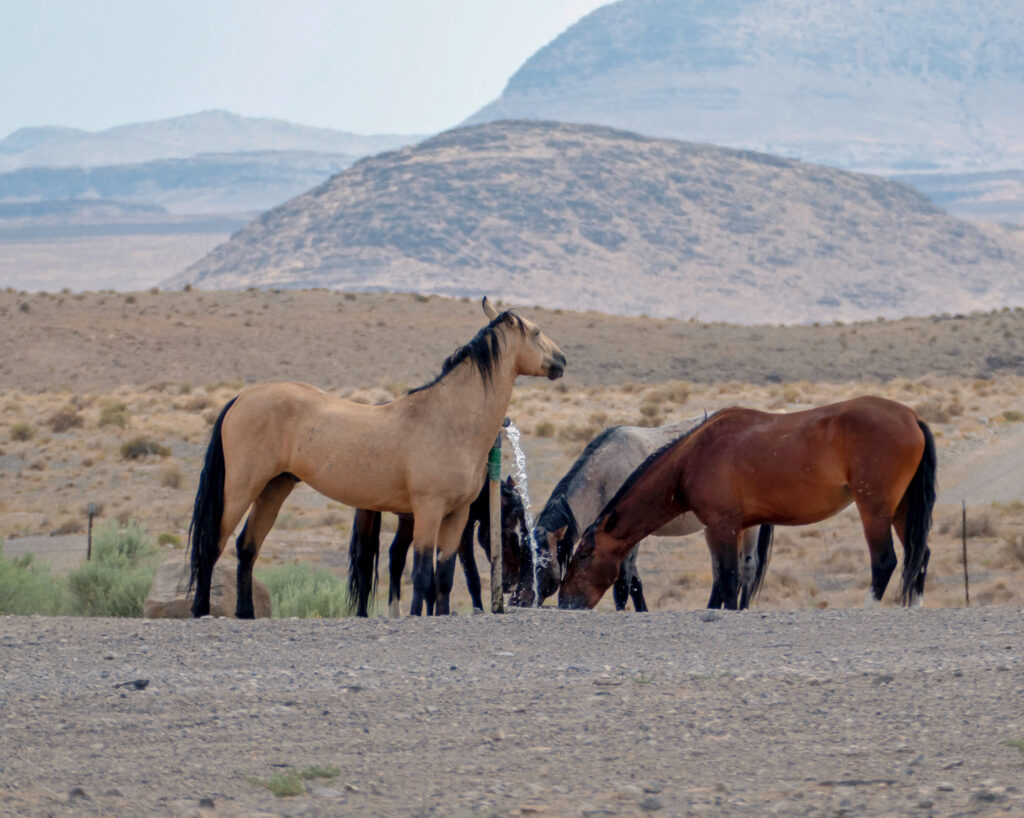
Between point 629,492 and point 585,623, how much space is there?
7.38 ft

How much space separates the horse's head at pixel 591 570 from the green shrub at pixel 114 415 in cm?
2419

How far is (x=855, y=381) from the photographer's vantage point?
5597 cm

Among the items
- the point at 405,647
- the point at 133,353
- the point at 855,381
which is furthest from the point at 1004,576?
the point at 133,353

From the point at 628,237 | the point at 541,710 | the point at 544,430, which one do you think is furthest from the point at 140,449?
the point at 628,237

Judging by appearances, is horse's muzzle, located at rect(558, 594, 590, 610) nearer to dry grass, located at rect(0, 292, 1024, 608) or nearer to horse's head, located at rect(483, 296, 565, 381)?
horse's head, located at rect(483, 296, 565, 381)

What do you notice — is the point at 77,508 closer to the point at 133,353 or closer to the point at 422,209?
the point at 133,353

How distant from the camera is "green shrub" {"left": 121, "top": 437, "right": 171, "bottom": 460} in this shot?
96.6 ft

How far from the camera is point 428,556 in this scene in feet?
32.5

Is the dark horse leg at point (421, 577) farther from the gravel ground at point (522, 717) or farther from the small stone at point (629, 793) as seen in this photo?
the small stone at point (629, 793)

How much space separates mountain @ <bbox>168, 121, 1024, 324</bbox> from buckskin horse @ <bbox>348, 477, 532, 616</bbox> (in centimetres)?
13006

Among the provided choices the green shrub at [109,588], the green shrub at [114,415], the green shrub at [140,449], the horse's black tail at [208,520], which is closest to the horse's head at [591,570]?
the horse's black tail at [208,520]

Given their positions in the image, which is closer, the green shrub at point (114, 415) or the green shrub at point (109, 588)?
the green shrub at point (109, 588)

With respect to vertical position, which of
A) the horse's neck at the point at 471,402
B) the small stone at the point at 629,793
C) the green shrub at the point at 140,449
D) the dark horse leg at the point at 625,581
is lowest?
the green shrub at the point at 140,449

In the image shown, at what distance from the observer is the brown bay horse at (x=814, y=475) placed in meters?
10.6
